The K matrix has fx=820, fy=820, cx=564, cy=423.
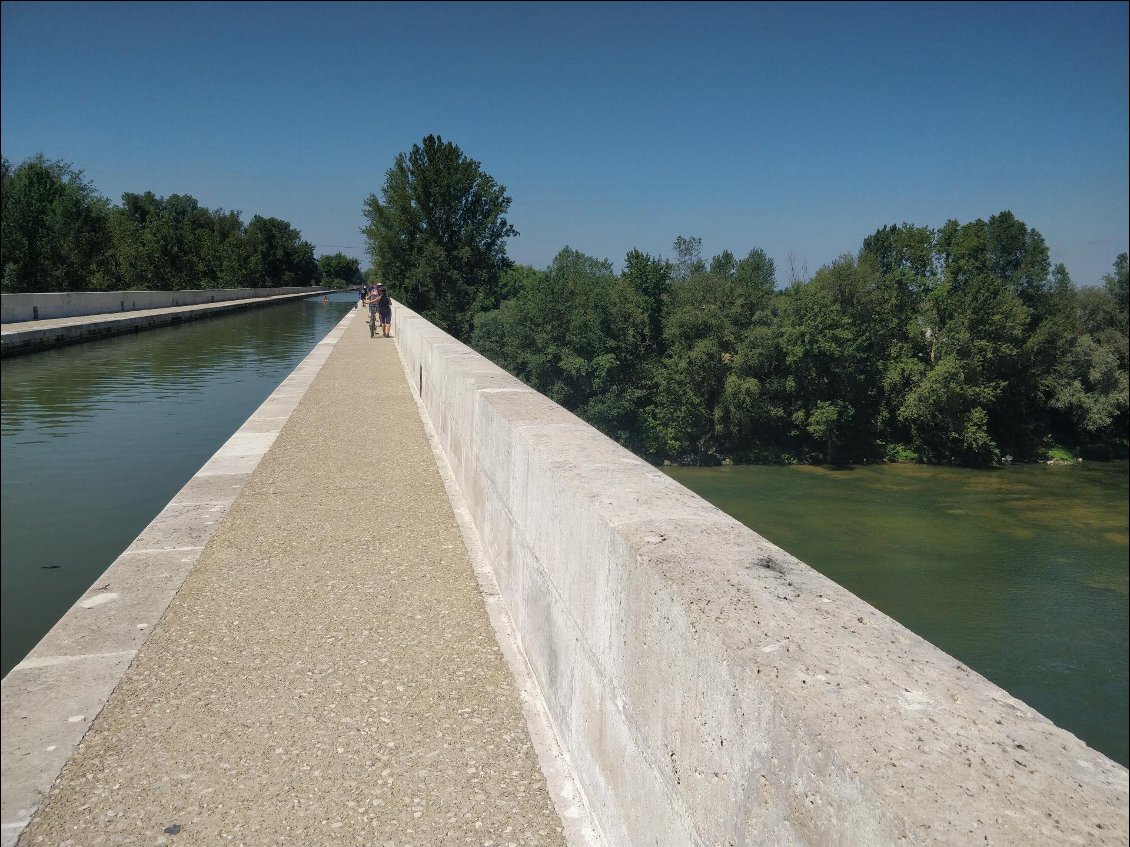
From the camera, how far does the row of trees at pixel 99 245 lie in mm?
39000

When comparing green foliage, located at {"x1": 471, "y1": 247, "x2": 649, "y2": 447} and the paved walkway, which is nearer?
the paved walkway

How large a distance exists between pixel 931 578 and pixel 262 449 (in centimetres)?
4110

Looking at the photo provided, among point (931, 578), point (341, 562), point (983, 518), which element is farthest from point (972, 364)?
point (341, 562)

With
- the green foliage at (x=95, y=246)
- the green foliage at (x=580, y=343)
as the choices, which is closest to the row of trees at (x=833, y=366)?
the green foliage at (x=580, y=343)

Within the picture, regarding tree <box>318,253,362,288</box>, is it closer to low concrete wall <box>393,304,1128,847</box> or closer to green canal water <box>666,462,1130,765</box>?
green canal water <box>666,462,1130,765</box>

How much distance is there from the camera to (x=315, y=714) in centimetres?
314

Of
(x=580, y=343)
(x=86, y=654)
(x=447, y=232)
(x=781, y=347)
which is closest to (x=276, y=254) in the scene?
(x=447, y=232)

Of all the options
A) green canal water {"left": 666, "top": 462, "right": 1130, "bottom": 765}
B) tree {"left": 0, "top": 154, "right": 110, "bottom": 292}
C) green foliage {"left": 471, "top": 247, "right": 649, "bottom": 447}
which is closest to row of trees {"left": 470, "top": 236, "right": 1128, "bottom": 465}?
green foliage {"left": 471, "top": 247, "right": 649, "bottom": 447}

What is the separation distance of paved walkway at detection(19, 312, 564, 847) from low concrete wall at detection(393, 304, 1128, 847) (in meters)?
0.37

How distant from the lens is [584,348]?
65375mm

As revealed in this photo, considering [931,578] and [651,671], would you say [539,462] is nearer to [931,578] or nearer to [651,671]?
[651,671]

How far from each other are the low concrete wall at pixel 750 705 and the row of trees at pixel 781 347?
2326 inches

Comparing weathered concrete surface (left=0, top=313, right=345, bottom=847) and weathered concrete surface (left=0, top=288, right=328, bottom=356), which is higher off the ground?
weathered concrete surface (left=0, top=288, right=328, bottom=356)

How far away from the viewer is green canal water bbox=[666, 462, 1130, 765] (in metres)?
34.0
